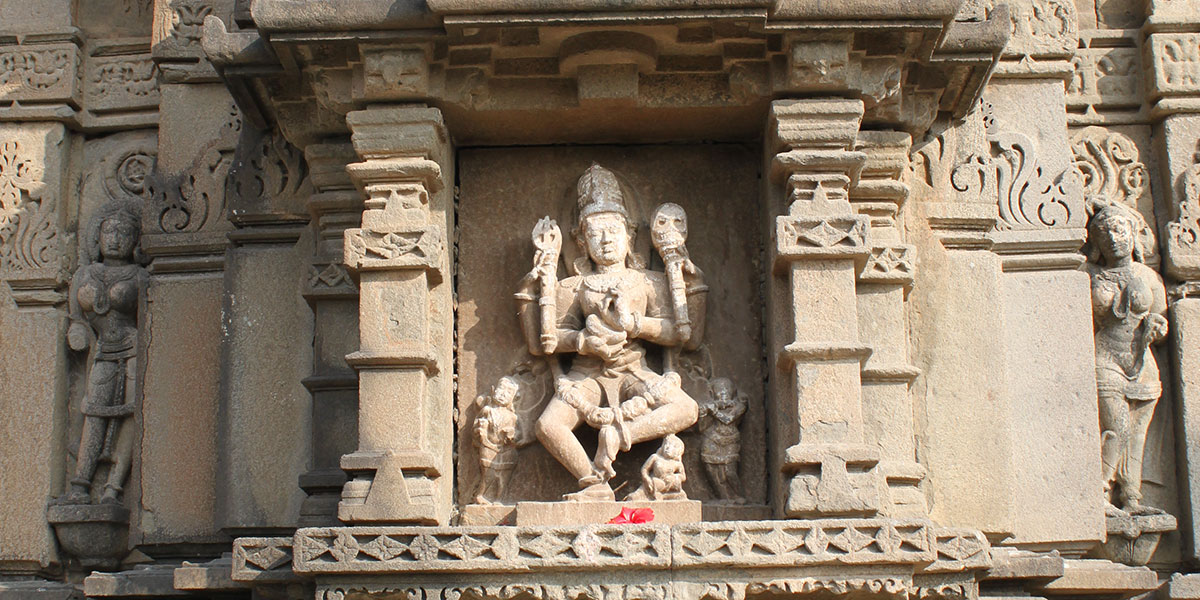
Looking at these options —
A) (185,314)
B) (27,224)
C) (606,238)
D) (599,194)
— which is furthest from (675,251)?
(27,224)

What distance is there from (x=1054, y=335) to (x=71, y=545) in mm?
5006

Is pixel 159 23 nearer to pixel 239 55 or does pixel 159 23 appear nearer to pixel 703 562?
pixel 239 55

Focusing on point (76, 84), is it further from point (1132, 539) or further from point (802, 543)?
point (1132, 539)

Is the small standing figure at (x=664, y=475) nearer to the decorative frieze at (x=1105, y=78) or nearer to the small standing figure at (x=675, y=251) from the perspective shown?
the small standing figure at (x=675, y=251)

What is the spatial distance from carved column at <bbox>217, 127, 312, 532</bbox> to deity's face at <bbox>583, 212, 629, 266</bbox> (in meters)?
1.45

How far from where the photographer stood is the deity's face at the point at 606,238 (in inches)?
288

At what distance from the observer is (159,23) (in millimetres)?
8492

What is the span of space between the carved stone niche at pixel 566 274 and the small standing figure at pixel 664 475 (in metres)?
0.18

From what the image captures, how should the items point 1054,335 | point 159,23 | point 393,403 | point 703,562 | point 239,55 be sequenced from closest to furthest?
point 703,562 → point 393,403 → point 239,55 → point 1054,335 → point 159,23

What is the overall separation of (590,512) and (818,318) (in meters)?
1.29

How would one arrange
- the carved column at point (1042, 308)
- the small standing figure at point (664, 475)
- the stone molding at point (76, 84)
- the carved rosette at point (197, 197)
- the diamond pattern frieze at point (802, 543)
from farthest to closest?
the stone molding at point (76, 84), the carved rosette at point (197, 197), the carved column at point (1042, 308), the small standing figure at point (664, 475), the diamond pattern frieze at point (802, 543)

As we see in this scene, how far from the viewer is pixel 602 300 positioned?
721 cm

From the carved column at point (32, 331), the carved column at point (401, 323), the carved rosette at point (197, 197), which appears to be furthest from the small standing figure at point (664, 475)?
the carved column at point (32, 331)

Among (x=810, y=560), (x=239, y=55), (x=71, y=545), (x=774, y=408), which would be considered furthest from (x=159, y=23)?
(x=810, y=560)
